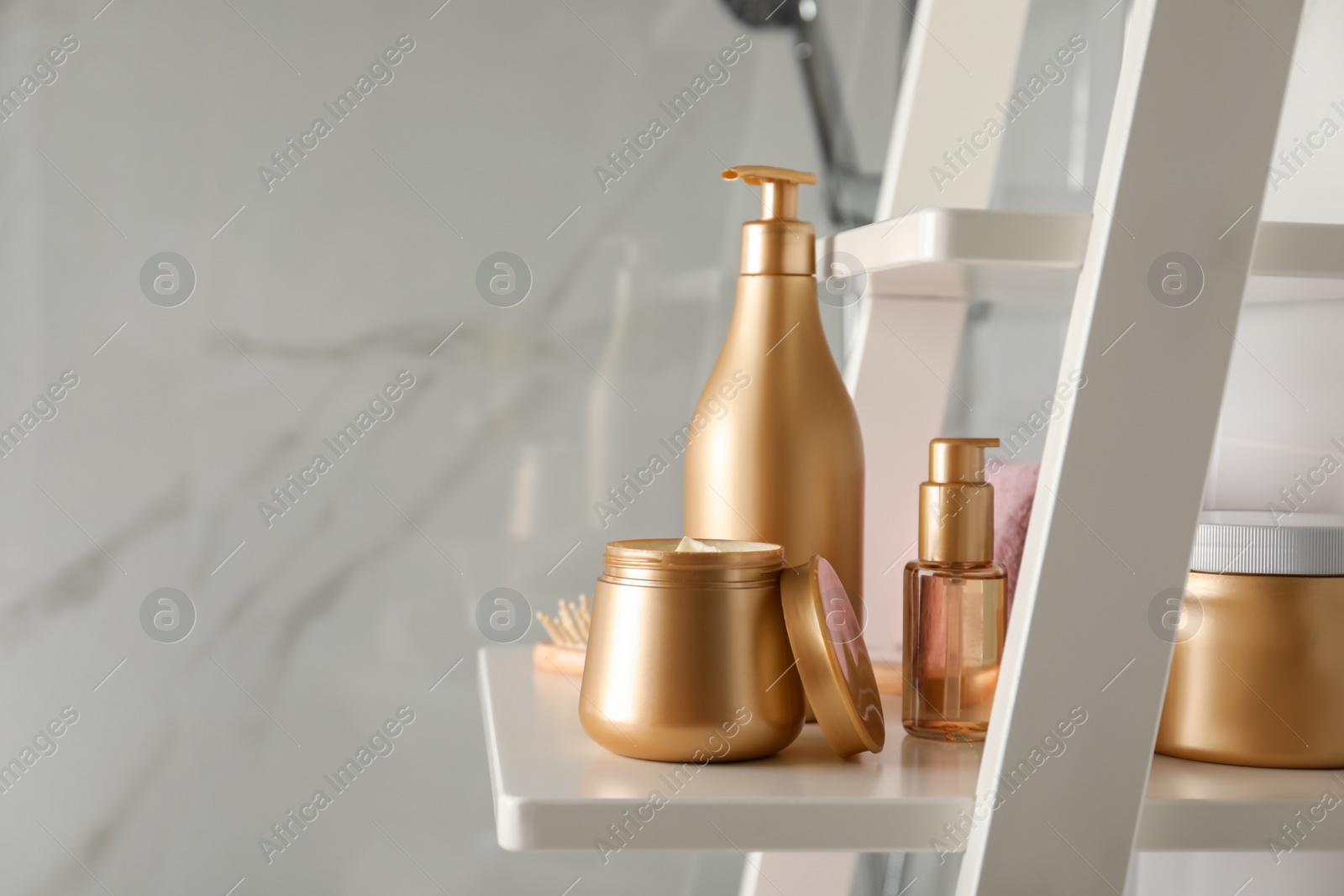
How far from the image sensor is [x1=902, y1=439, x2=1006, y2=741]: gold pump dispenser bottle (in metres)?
0.48

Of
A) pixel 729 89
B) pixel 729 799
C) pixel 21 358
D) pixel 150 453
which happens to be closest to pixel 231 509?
pixel 150 453

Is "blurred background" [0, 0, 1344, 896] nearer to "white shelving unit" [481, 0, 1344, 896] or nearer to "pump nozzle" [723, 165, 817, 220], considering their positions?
"pump nozzle" [723, 165, 817, 220]

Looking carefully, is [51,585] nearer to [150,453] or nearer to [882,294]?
[150,453]

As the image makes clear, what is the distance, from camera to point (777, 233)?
0.54m

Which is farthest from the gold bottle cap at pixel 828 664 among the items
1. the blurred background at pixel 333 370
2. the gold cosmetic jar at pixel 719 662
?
the blurred background at pixel 333 370

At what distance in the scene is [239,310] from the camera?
3.63 feet

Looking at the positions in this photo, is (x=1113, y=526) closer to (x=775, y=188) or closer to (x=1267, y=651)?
(x=1267, y=651)

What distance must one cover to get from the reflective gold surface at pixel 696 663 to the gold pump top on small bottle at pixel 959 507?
9cm

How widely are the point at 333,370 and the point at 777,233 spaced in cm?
69

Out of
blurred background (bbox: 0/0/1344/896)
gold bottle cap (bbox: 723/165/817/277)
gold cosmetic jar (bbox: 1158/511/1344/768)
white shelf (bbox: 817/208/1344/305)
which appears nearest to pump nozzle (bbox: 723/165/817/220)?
gold bottle cap (bbox: 723/165/817/277)

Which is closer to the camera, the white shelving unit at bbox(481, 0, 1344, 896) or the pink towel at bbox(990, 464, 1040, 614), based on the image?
the white shelving unit at bbox(481, 0, 1344, 896)

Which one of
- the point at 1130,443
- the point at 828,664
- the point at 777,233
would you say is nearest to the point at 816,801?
the point at 828,664

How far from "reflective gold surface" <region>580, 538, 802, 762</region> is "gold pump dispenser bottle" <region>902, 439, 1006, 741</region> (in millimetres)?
71

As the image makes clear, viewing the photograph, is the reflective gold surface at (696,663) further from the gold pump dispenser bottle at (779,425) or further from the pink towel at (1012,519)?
the pink towel at (1012,519)
